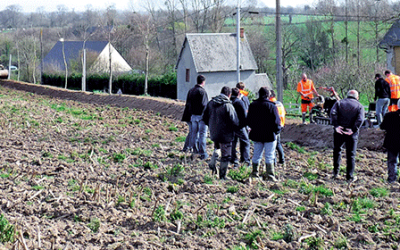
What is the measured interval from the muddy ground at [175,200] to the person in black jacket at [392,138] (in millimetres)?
275

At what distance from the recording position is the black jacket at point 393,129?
9922 mm

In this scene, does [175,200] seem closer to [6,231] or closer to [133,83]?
[6,231]

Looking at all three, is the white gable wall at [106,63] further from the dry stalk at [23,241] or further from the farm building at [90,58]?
the dry stalk at [23,241]

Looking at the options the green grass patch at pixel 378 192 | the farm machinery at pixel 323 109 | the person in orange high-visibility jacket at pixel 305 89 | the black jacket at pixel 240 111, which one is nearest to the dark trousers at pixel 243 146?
the black jacket at pixel 240 111

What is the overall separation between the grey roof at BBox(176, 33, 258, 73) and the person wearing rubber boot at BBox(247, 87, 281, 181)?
37466 millimetres

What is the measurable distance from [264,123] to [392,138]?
8.08 feet

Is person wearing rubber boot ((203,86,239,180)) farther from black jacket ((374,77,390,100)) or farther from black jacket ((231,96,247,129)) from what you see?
black jacket ((374,77,390,100))

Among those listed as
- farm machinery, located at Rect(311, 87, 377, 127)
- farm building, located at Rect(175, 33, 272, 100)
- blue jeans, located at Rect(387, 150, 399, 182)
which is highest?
farm building, located at Rect(175, 33, 272, 100)

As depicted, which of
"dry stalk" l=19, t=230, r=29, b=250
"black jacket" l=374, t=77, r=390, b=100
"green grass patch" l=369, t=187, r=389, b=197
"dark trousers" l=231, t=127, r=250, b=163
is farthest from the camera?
"black jacket" l=374, t=77, r=390, b=100

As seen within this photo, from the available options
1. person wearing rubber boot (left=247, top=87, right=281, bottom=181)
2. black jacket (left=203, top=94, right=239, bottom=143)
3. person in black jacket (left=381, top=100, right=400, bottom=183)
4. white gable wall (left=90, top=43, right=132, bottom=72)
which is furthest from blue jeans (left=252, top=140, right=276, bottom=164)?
white gable wall (left=90, top=43, right=132, bottom=72)

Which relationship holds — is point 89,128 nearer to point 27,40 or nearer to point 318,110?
point 318,110

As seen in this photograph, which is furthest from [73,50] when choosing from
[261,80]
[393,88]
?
[393,88]

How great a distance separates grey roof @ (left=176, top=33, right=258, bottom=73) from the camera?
Result: 47812 millimetres

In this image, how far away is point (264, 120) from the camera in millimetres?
9891
